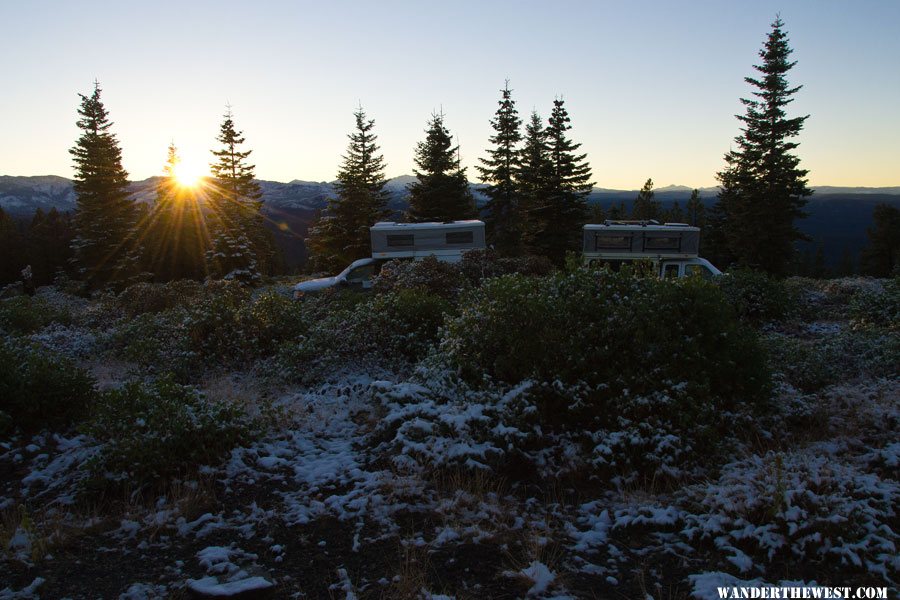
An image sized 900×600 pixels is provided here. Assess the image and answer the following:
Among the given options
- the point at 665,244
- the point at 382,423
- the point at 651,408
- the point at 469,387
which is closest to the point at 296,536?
the point at 382,423

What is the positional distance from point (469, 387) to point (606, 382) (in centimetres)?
143

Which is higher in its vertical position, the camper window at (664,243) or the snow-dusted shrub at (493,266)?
the camper window at (664,243)

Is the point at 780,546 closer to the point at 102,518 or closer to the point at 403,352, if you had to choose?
the point at 102,518

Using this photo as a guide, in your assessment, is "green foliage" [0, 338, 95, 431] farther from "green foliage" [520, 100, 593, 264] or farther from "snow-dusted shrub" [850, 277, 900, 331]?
"green foliage" [520, 100, 593, 264]

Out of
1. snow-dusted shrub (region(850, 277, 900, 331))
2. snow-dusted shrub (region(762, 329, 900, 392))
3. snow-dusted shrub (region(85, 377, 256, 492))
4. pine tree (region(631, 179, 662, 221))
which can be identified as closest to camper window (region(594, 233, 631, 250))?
snow-dusted shrub (region(850, 277, 900, 331))

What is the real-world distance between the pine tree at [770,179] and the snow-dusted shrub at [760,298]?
22262 millimetres

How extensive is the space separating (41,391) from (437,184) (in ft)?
99.7

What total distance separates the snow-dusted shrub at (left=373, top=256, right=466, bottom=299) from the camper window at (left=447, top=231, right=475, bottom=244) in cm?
902

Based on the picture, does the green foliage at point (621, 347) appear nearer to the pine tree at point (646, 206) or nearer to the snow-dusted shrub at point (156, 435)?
the snow-dusted shrub at point (156, 435)

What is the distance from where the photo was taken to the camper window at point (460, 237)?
23.1 meters

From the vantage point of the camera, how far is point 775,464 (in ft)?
15.0

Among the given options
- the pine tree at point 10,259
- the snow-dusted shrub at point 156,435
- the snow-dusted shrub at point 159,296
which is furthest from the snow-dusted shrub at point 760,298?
the pine tree at point 10,259

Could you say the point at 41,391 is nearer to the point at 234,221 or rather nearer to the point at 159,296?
the point at 159,296

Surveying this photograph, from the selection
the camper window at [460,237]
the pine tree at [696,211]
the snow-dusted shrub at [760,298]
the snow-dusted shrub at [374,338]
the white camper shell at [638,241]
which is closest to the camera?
the snow-dusted shrub at [374,338]
